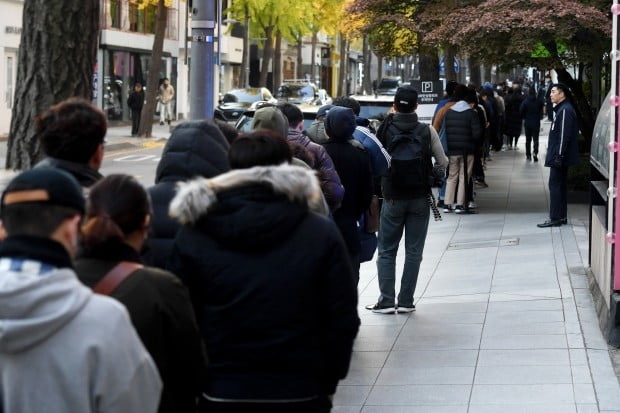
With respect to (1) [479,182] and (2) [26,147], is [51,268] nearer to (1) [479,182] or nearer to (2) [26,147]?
(2) [26,147]

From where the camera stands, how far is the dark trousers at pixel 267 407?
425 centimetres

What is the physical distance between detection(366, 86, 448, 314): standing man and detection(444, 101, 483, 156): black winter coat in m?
7.14

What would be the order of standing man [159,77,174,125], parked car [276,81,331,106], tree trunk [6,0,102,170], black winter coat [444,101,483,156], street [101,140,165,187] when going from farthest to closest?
1. parked car [276,81,331,106]
2. standing man [159,77,174,125]
3. street [101,140,165,187]
4. black winter coat [444,101,483,156]
5. tree trunk [6,0,102,170]

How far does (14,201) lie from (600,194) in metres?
7.86

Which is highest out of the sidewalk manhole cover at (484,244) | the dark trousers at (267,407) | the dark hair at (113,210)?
the dark hair at (113,210)

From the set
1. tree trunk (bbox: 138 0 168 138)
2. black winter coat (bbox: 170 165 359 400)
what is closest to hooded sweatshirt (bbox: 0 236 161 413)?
black winter coat (bbox: 170 165 359 400)

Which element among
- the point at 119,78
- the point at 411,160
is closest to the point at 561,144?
the point at 411,160

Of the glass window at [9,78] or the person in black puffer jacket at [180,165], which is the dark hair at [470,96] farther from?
the glass window at [9,78]

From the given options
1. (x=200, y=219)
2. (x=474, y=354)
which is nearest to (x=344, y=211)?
(x=474, y=354)

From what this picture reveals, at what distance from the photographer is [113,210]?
12.5 feet

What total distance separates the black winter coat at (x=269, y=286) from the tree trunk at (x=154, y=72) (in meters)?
32.4

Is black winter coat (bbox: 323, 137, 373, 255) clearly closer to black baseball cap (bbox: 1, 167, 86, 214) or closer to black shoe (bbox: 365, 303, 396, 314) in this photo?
black shoe (bbox: 365, 303, 396, 314)

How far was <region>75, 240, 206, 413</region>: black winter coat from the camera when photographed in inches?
146

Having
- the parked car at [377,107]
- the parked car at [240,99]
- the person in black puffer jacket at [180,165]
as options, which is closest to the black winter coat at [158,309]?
the person in black puffer jacket at [180,165]
